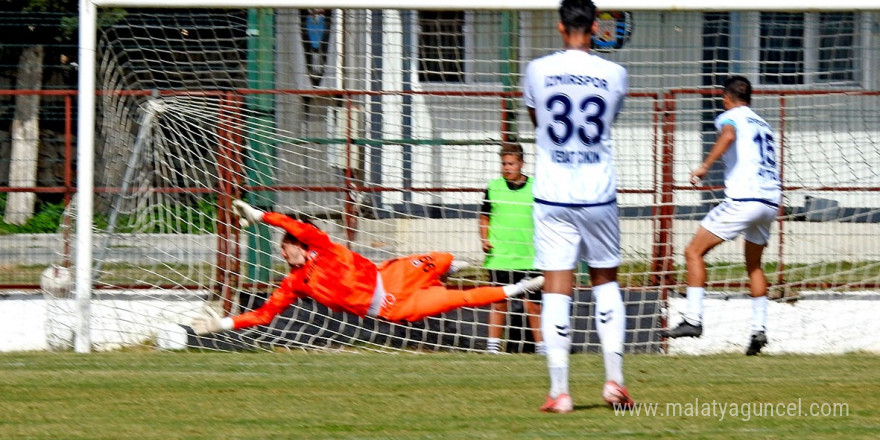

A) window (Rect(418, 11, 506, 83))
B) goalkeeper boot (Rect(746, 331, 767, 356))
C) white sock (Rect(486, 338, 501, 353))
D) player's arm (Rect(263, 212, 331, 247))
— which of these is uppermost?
window (Rect(418, 11, 506, 83))

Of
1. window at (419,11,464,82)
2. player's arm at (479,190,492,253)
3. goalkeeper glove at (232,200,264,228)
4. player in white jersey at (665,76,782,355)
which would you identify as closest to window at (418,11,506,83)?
window at (419,11,464,82)

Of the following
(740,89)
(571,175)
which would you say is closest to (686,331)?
(740,89)

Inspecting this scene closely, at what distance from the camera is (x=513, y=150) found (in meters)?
9.64

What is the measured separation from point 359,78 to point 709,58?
3190 mm

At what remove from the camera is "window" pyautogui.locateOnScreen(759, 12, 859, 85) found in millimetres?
10383

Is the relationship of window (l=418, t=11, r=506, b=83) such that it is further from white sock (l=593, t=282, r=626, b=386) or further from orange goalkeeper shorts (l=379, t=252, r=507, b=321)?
white sock (l=593, t=282, r=626, b=386)

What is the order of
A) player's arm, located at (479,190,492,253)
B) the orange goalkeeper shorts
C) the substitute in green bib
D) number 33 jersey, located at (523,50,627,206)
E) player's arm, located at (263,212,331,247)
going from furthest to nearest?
player's arm, located at (479,190,492,253), the substitute in green bib, the orange goalkeeper shorts, player's arm, located at (263,212,331,247), number 33 jersey, located at (523,50,627,206)

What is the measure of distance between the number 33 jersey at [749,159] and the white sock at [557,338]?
3.54 m

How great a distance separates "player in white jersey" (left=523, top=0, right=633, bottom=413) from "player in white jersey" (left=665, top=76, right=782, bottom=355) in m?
3.22

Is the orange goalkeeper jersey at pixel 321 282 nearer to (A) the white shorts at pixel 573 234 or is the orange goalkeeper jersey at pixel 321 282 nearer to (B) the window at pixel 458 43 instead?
(B) the window at pixel 458 43

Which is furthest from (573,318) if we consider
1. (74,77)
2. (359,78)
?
(74,77)

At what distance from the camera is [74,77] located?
57.7 ft

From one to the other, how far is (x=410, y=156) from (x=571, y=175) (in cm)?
488

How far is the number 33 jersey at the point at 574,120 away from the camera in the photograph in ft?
18.1
